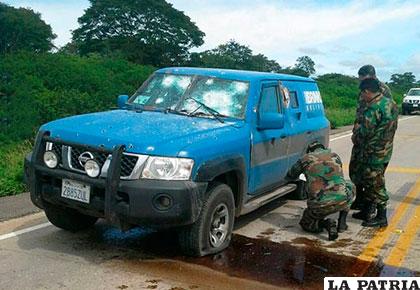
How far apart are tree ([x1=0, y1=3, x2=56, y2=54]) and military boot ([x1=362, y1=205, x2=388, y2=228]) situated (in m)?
28.6

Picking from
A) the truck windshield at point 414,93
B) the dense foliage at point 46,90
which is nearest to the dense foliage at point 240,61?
the truck windshield at point 414,93

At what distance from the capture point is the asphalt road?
4590mm

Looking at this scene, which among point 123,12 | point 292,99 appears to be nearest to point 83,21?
point 123,12

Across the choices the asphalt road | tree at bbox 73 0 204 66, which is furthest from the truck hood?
tree at bbox 73 0 204 66

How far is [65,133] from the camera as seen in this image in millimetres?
4984

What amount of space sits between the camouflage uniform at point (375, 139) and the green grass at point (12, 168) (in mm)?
4848

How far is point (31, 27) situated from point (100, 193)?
33.4 metres

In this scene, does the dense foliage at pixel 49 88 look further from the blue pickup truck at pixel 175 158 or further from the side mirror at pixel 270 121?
the side mirror at pixel 270 121

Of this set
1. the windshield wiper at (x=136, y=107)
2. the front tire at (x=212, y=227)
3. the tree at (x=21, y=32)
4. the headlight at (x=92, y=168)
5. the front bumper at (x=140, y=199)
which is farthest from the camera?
the tree at (x=21, y=32)

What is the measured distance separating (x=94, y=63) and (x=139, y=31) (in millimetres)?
24742

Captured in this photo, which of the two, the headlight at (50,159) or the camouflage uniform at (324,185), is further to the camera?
the camouflage uniform at (324,185)

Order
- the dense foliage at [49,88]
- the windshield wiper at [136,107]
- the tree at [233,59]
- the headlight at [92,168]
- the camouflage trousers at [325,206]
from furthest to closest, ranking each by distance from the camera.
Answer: the tree at [233,59] < the dense foliage at [49,88] < the windshield wiper at [136,107] < the camouflage trousers at [325,206] < the headlight at [92,168]

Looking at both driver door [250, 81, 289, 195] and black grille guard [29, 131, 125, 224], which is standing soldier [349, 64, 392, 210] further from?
black grille guard [29, 131, 125, 224]

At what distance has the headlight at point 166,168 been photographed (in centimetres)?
457
